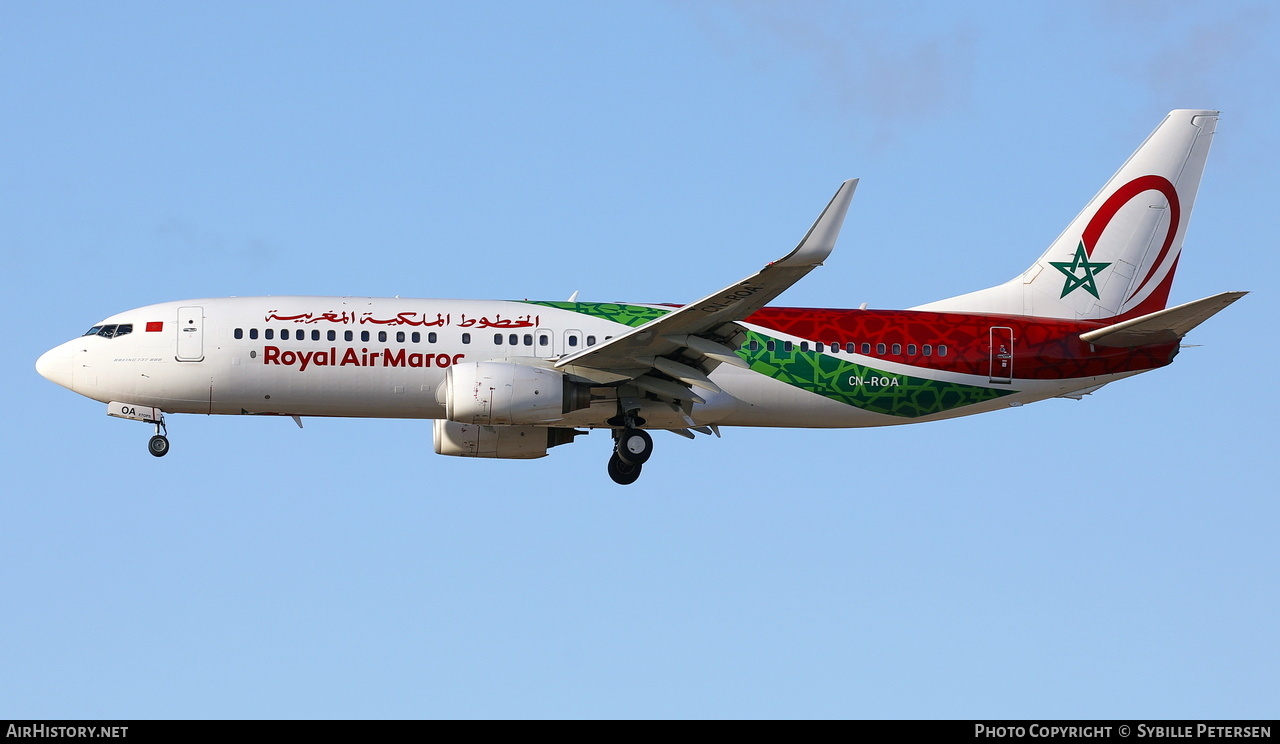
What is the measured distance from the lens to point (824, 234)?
108 ft

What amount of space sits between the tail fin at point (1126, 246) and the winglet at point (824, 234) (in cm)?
1088

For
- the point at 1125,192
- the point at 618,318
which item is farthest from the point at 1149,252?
the point at 618,318

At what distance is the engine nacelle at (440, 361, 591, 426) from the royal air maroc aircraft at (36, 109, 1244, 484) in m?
0.04

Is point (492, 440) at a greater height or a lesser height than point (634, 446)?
greater

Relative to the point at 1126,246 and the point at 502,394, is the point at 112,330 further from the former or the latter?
the point at 1126,246

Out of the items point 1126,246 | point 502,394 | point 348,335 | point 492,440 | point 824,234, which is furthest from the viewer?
point 1126,246

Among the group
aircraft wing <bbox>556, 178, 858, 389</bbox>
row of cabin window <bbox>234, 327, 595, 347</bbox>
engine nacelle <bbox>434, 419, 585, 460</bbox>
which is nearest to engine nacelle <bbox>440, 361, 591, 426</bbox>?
aircraft wing <bbox>556, 178, 858, 389</bbox>

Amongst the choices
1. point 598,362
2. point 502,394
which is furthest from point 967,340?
point 502,394

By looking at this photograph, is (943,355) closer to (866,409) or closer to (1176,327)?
(866,409)

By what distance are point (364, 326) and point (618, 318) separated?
6.10 meters

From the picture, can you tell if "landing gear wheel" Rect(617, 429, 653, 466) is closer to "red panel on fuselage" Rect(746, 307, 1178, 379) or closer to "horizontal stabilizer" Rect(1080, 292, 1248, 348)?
"red panel on fuselage" Rect(746, 307, 1178, 379)

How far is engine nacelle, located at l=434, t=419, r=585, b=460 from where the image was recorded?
41.6 metres

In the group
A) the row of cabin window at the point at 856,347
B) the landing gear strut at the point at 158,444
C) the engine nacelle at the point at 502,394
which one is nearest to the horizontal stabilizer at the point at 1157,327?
the row of cabin window at the point at 856,347

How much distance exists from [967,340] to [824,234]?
9.92 metres
